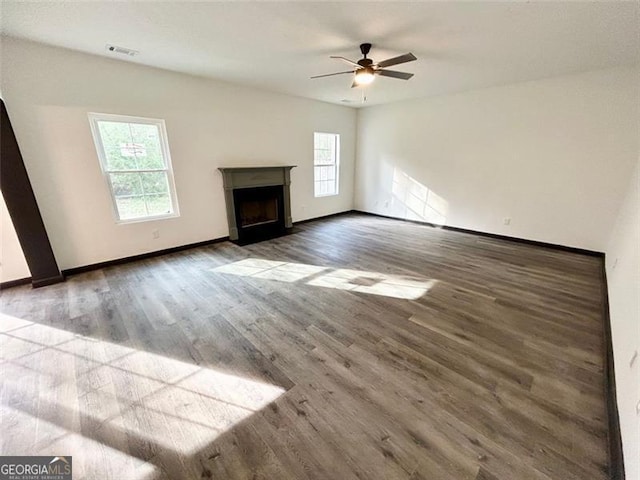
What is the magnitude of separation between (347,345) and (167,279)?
8.34 ft

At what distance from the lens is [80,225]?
11.5ft

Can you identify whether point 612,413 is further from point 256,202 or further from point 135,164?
point 135,164

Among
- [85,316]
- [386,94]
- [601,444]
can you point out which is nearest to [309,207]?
[386,94]

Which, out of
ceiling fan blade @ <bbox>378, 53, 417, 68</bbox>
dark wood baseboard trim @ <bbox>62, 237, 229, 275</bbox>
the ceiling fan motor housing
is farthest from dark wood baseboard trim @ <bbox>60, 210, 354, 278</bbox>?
ceiling fan blade @ <bbox>378, 53, 417, 68</bbox>

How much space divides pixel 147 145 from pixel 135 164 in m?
0.34

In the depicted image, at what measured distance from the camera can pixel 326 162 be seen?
21.6 ft

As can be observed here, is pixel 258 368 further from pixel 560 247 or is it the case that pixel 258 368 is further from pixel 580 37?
pixel 560 247

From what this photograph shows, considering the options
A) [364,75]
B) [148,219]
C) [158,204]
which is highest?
[364,75]

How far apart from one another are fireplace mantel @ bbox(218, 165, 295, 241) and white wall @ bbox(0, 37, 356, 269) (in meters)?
0.14

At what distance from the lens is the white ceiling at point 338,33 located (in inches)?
87.7

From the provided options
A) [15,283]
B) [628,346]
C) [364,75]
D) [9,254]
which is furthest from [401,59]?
[15,283]

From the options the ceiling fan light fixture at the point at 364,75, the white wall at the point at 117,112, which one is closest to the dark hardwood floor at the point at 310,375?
the white wall at the point at 117,112

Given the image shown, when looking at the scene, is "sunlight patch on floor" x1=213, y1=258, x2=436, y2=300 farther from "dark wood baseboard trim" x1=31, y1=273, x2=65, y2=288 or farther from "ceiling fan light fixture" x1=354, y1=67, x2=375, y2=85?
"ceiling fan light fixture" x1=354, y1=67, x2=375, y2=85

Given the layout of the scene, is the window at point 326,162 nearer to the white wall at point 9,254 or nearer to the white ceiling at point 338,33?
the white ceiling at point 338,33
